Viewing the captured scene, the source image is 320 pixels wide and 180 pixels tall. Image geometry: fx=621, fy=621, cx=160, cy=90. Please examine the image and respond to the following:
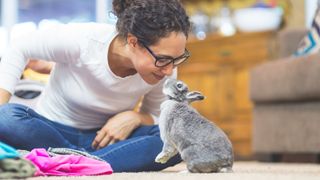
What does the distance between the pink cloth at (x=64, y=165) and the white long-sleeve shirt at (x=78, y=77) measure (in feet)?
0.85

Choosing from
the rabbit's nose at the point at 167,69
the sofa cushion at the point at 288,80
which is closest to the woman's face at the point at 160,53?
the rabbit's nose at the point at 167,69

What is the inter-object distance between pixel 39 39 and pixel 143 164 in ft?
1.28

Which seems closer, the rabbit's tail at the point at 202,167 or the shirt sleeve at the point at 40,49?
the rabbit's tail at the point at 202,167

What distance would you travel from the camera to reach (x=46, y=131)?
4.83ft

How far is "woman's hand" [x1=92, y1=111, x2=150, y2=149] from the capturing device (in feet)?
5.06

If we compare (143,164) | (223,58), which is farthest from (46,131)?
(223,58)

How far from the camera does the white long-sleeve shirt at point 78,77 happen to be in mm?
1468

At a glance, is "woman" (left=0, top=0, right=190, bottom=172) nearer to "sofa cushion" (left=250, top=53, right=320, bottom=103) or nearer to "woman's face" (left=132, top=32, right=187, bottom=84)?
"woman's face" (left=132, top=32, right=187, bottom=84)

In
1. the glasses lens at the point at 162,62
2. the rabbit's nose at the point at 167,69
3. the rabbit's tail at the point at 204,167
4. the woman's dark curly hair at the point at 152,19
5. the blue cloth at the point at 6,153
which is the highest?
the woman's dark curly hair at the point at 152,19

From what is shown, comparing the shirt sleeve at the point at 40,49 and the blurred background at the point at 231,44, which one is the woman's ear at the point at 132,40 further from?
the blurred background at the point at 231,44

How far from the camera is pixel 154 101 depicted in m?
1.64

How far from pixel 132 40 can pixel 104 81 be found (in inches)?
5.3

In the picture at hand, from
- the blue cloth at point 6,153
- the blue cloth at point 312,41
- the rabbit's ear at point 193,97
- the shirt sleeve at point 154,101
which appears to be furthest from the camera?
the blue cloth at point 312,41

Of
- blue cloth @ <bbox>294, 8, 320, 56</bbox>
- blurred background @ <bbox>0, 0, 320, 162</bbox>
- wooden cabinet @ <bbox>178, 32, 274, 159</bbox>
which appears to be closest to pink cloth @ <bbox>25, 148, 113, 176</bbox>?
blue cloth @ <bbox>294, 8, 320, 56</bbox>
